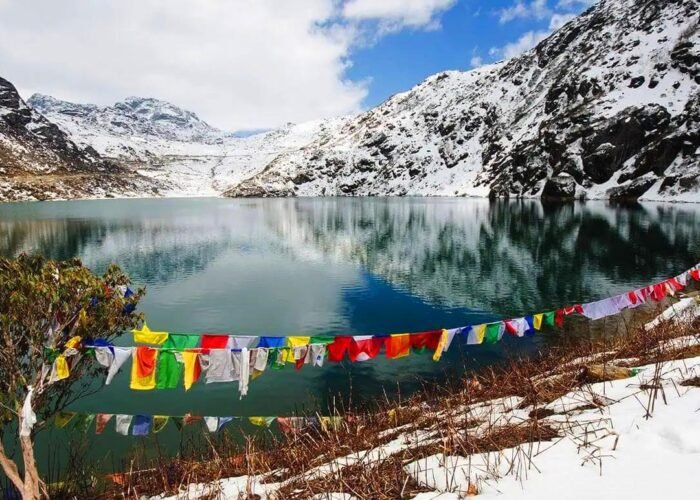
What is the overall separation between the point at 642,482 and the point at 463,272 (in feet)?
142

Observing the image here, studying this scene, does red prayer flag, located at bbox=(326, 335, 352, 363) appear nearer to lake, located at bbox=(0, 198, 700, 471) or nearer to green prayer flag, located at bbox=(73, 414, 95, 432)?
lake, located at bbox=(0, 198, 700, 471)

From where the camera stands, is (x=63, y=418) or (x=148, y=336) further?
(x=148, y=336)

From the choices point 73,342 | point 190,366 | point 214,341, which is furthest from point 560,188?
point 73,342

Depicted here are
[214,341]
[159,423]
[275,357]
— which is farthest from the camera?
[214,341]

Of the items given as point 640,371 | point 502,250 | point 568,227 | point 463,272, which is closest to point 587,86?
point 568,227

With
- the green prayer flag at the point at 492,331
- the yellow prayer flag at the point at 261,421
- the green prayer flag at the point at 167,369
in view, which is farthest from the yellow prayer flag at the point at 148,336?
the green prayer flag at the point at 492,331

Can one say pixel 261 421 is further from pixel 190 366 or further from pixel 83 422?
pixel 83 422

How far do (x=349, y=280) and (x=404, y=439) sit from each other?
35.1 meters

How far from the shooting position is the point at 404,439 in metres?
12.6

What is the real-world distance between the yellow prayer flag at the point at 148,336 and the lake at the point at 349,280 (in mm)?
3754

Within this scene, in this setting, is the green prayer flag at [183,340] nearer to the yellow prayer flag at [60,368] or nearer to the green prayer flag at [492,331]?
the yellow prayer flag at [60,368]

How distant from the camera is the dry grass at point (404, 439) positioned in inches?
356

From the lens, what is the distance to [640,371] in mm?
12414

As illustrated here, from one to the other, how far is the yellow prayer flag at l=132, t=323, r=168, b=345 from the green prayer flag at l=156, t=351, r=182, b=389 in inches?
116
